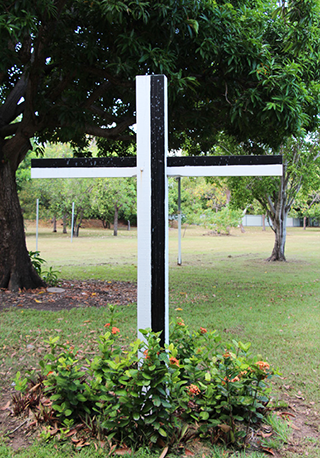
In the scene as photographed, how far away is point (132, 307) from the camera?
672 centimetres

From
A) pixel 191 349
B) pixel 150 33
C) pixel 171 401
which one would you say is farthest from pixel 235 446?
pixel 150 33

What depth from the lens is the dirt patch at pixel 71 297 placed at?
665 cm

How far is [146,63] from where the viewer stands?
548cm

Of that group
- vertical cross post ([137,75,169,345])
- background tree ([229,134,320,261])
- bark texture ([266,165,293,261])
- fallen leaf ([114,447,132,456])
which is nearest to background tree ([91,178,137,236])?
background tree ([229,134,320,261])

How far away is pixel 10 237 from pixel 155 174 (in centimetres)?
569

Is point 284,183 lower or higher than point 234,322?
higher

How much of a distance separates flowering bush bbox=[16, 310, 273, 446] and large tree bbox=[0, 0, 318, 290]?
4042mm

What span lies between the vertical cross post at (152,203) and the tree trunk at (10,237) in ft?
18.2

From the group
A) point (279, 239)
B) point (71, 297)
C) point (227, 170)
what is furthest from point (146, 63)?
point (279, 239)

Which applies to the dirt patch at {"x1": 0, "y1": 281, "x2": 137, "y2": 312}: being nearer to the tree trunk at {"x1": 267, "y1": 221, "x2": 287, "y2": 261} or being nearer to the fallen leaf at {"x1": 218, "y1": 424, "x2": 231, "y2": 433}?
the fallen leaf at {"x1": 218, "y1": 424, "x2": 231, "y2": 433}

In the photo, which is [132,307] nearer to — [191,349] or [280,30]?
[191,349]

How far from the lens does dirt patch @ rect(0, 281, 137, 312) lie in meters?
6.65

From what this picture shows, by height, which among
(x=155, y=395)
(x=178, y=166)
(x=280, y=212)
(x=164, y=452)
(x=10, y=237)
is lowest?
(x=164, y=452)

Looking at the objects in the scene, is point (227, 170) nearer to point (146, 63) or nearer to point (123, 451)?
point (123, 451)
